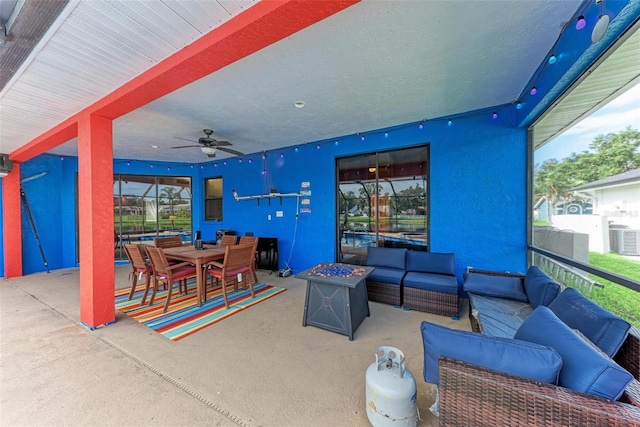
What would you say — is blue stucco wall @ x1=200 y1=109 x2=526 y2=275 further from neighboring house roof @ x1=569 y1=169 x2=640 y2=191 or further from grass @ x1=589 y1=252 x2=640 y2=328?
grass @ x1=589 y1=252 x2=640 y2=328

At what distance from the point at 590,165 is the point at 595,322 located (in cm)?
157

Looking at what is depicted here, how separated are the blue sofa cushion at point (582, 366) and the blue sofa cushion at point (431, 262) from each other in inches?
81.3

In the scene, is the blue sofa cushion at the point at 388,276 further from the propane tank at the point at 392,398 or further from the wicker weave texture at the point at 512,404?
the wicker weave texture at the point at 512,404

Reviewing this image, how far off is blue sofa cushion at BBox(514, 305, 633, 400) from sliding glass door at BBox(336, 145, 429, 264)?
8.81 feet

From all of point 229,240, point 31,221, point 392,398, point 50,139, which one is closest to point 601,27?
point 392,398

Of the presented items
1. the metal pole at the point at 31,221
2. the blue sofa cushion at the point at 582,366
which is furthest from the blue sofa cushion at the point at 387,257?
the metal pole at the point at 31,221

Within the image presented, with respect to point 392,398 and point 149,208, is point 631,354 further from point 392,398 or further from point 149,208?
point 149,208

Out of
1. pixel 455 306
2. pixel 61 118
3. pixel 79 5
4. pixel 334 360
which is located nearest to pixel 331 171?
pixel 455 306

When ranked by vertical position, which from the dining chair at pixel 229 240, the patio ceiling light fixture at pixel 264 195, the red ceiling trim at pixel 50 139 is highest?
the red ceiling trim at pixel 50 139

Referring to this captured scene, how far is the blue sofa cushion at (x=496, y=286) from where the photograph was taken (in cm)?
268

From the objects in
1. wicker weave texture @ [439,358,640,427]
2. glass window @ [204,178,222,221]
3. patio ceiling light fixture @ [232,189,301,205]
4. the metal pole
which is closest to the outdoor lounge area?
wicker weave texture @ [439,358,640,427]

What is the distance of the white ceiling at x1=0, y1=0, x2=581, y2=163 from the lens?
1678mm

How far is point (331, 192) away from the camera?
482cm

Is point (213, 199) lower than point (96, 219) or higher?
higher
